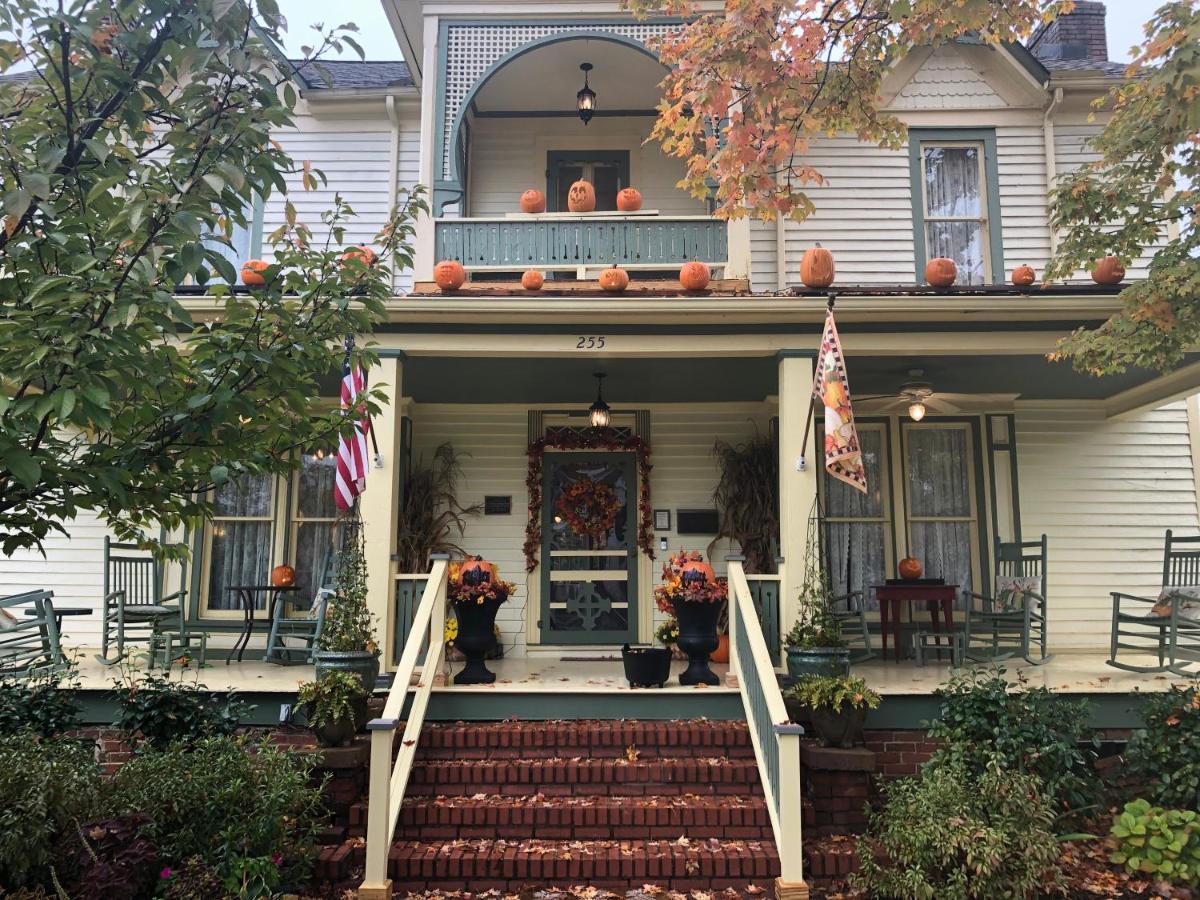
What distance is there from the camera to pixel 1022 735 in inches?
227

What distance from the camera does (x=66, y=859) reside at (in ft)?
14.7

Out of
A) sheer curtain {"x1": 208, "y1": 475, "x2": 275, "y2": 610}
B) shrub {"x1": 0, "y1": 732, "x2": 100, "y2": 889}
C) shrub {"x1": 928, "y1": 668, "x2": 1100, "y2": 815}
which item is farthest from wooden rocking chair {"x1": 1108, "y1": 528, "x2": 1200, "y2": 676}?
sheer curtain {"x1": 208, "y1": 475, "x2": 275, "y2": 610}

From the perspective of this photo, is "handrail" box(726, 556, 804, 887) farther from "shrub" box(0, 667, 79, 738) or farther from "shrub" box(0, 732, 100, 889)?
"shrub" box(0, 667, 79, 738)

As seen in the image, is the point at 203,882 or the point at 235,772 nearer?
the point at 203,882

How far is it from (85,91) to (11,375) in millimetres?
1194

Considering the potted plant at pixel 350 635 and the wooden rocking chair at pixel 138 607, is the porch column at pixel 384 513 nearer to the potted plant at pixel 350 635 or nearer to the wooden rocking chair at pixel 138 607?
the potted plant at pixel 350 635

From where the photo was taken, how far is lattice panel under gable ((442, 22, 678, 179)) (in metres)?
8.96

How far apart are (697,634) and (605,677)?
1032 mm

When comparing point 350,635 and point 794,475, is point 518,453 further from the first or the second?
point 350,635

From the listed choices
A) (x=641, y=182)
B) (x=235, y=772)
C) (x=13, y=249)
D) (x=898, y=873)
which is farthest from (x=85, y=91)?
(x=641, y=182)

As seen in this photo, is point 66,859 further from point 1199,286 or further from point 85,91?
point 1199,286

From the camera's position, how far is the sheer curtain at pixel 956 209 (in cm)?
1026

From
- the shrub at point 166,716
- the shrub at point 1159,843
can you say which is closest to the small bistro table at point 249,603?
the shrub at point 166,716

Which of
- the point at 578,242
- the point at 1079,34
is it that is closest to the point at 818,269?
the point at 578,242
